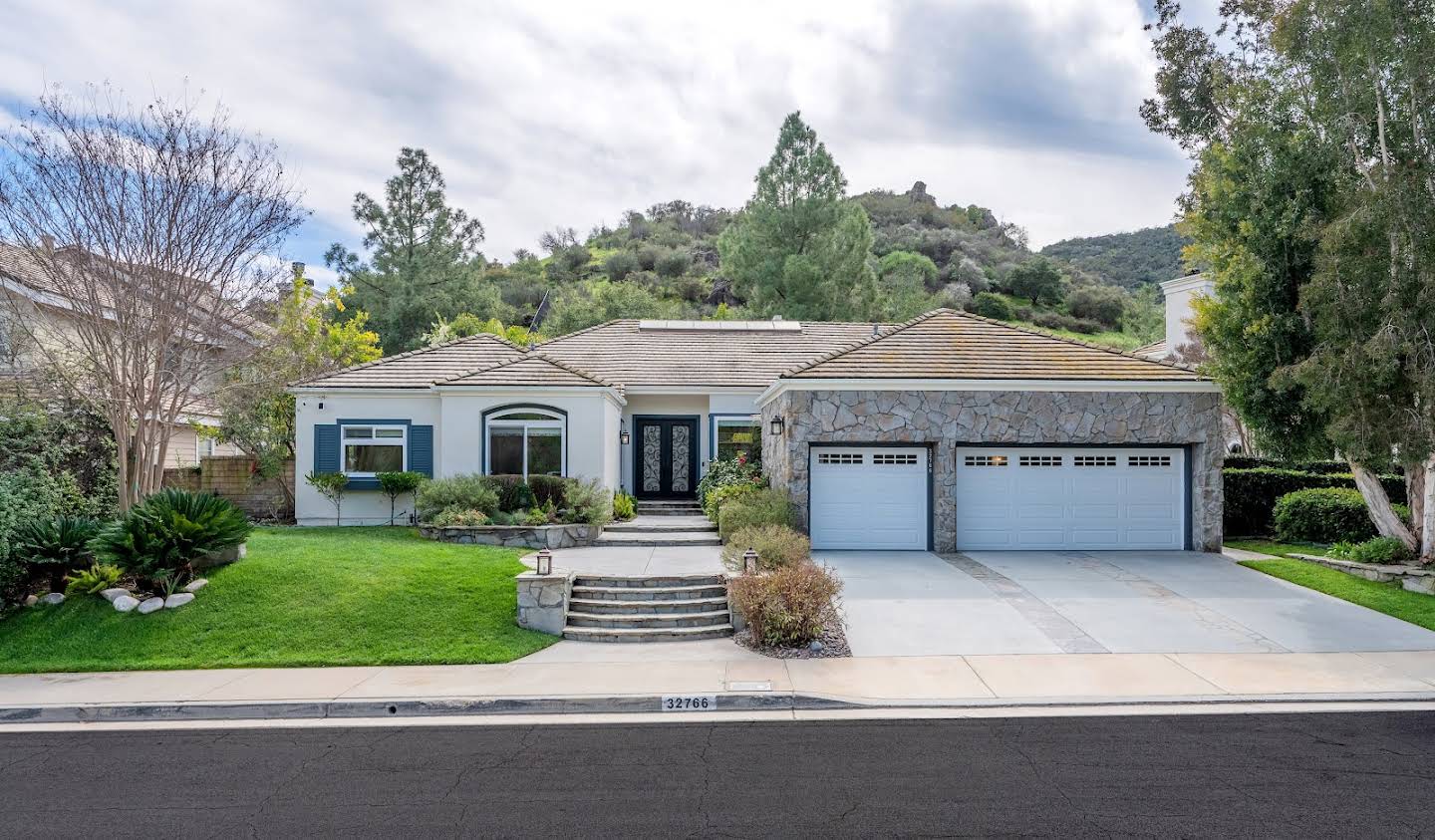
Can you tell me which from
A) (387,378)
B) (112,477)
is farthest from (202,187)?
(387,378)

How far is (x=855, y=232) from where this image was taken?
3359 cm

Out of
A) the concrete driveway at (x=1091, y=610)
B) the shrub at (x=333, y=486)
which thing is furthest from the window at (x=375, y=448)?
the concrete driveway at (x=1091, y=610)

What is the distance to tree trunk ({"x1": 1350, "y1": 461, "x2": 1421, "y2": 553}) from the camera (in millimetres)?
13295

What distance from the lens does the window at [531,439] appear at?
55.7 feet

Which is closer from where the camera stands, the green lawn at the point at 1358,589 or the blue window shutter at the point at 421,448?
the green lawn at the point at 1358,589

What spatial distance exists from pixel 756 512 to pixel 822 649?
191 inches

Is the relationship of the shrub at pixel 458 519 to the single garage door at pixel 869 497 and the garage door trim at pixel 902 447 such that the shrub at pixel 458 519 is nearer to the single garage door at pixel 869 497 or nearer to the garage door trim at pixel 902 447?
the garage door trim at pixel 902 447

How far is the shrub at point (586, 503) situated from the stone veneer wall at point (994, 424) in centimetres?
365

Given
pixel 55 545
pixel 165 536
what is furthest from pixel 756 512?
pixel 55 545

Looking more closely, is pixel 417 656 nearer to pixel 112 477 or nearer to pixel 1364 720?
pixel 112 477

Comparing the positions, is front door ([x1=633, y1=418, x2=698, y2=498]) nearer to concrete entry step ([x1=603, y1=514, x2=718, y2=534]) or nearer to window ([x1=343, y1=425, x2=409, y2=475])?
concrete entry step ([x1=603, y1=514, x2=718, y2=534])

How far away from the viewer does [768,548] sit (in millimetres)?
11547

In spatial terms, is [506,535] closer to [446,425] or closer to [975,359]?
[446,425]

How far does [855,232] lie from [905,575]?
76.3 ft
